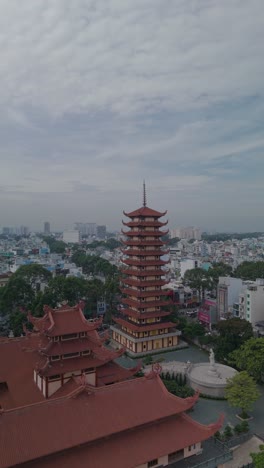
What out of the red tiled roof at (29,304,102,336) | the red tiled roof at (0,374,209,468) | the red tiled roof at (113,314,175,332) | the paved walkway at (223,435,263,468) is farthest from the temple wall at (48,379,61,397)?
the red tiled roof at (113,314,175,332)

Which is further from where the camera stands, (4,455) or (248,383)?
(248,383)

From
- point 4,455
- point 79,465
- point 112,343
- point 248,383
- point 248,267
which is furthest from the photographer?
point 248,267

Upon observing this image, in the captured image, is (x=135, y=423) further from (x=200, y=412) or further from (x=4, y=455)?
(x=200, y=412)

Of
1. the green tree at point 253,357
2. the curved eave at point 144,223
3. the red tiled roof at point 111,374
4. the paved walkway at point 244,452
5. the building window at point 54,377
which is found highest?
the curved eave at point 144,223

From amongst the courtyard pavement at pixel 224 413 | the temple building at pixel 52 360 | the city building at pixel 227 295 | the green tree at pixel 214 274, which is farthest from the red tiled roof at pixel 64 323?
the green tree at pixel 214 274

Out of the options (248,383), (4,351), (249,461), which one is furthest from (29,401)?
A: (248,383)

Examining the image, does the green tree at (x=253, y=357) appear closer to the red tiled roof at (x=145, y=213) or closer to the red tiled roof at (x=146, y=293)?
the red tiled roof at (x=146, y=293)

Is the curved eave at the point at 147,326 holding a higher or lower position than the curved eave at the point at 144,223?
lower
